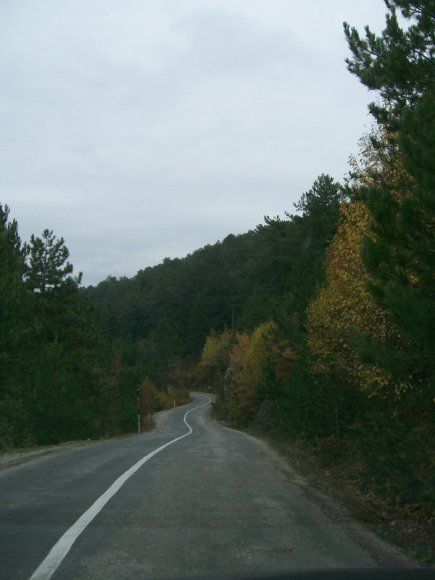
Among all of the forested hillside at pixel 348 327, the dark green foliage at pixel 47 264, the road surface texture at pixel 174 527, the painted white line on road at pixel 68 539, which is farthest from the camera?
the dark green foliage at pixel 47 264

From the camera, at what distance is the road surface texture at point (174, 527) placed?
19.9 ft

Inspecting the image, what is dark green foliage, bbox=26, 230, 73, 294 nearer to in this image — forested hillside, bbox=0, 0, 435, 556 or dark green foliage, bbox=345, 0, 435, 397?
forested hillside, bbox=0, 0, 435, 556

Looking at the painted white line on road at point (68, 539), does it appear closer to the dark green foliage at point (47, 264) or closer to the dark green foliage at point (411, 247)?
the dark green foliage at point (411, 247)

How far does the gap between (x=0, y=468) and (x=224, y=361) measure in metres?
80.5

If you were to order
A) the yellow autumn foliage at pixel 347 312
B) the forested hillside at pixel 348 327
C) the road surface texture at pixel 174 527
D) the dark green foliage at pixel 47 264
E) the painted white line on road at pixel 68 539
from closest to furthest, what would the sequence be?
the painted white line on road at pixel 68 539 → the road surface texture at pixel 174 527 → the forested hillside at pixel 348 327 → the yellow autumn foliage at pixel 347 312 → the dark green foliage at pixel 47 264

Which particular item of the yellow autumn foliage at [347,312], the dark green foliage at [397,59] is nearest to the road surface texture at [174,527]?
the yellow autumn foliage at [347,312]

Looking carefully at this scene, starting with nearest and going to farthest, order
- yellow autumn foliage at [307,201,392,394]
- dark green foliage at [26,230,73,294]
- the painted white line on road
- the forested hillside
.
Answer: the painted white line on road
the forested hillside
yellow autumn foliage at [307,201,392,394]
dark green foliage at [26,230,73,294]

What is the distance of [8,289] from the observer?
78.9 ft

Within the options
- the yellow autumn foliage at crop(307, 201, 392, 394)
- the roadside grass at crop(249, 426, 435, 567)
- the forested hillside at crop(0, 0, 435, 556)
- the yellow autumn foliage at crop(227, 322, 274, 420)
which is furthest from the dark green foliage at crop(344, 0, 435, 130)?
the yellow autumn foliage at crop(227, 322, 274, 420)

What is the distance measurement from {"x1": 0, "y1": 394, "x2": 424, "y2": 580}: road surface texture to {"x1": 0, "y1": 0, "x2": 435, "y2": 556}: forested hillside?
1826 millimetres

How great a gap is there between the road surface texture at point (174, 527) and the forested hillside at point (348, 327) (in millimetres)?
1826

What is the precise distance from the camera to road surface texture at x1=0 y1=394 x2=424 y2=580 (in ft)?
19.9

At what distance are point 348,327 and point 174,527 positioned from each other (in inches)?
198

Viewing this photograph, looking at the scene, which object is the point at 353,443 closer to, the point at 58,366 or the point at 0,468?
the point at 0,468
